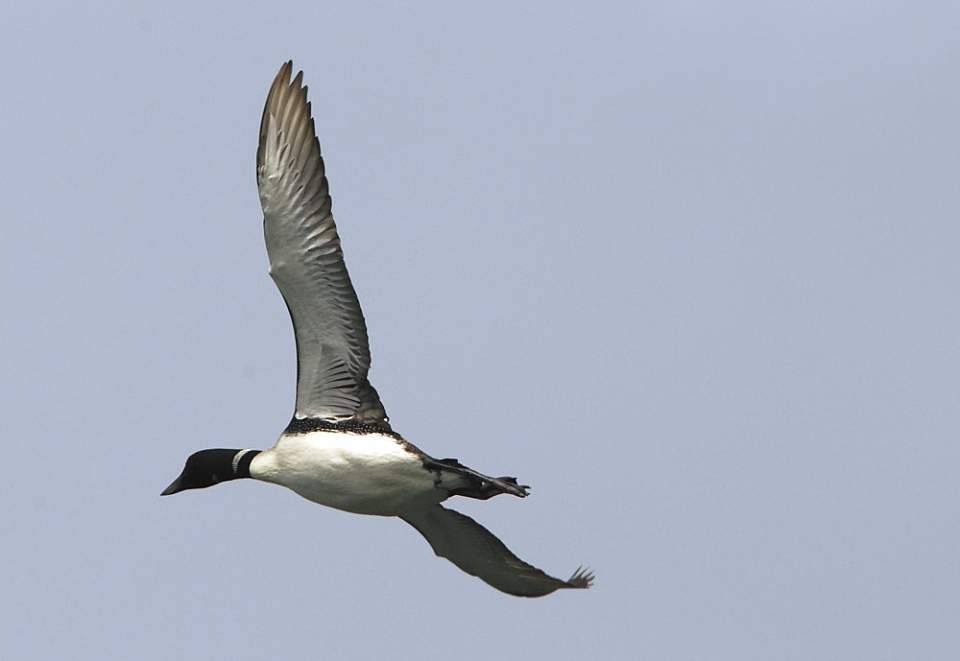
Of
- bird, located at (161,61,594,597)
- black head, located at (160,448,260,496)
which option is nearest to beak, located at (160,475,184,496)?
black head, located at (160,448,260,496)

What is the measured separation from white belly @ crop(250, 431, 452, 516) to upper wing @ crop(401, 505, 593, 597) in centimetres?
132

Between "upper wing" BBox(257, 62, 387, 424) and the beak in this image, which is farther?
the beak

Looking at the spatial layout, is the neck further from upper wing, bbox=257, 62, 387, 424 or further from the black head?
upper wing, bbox=257, 62, 387, 424

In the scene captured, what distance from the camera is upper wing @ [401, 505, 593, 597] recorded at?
931 inches

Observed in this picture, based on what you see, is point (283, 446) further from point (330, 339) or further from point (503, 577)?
point (503, 577)

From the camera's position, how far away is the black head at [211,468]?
75.0 ft

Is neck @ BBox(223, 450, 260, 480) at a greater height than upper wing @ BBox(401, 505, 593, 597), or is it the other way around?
neck @ BBox(223, 450, 260, 480)

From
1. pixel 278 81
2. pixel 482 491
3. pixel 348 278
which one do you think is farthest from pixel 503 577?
pixel 278 81

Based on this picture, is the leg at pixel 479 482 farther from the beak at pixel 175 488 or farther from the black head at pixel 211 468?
the beak at pixel 175 488

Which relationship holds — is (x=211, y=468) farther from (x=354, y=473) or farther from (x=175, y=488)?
(x=354, y=473)

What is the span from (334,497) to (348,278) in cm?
217

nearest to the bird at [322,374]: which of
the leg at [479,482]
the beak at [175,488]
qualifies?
the leg at [479,482]

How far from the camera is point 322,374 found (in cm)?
2252

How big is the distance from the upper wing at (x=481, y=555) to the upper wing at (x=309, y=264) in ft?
5.63
